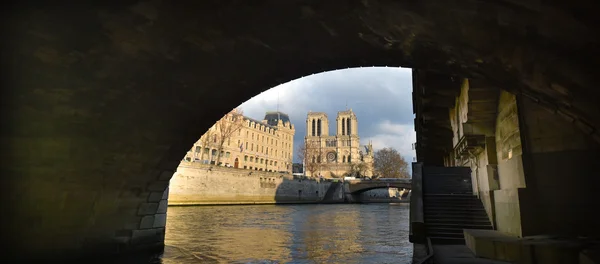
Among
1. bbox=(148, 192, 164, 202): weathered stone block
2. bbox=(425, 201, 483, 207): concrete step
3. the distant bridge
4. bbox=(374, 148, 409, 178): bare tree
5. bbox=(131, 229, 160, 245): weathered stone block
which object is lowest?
bbox=(131, 229, 160, 245): weathered stone block

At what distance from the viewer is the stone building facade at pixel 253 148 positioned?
70688 millimetres

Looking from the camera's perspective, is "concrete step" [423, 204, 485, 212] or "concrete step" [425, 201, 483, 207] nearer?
"concrete step" [423, 204, 485, 212]

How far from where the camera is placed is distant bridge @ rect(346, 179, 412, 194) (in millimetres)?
67312

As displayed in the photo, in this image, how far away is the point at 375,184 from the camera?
7081cm

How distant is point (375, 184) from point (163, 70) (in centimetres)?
6661

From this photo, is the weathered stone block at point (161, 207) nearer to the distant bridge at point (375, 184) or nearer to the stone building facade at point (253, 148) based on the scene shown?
the stone building facade at point (253, 148)

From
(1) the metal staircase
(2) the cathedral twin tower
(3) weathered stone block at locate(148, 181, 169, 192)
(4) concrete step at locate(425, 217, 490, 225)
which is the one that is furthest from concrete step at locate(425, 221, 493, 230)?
(2) the cathedral twin tower

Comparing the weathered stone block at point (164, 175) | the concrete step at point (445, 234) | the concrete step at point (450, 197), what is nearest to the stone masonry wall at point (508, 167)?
the concrete step at point (445, 234)

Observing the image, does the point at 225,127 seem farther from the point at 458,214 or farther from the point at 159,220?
the point at 458,214

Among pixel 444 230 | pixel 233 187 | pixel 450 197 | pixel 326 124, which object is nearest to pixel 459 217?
pixel 444 230

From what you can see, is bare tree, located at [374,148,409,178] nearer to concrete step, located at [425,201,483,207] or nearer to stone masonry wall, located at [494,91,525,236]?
concrete step, located at [425,201,483,207]

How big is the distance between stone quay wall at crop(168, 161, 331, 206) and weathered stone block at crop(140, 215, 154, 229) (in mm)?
30602

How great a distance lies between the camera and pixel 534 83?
4.96 meters

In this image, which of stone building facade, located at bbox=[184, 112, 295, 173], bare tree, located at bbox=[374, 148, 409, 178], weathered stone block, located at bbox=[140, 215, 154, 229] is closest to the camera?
weathered stone block, located at bbox=[140, 215, 154, 229]
